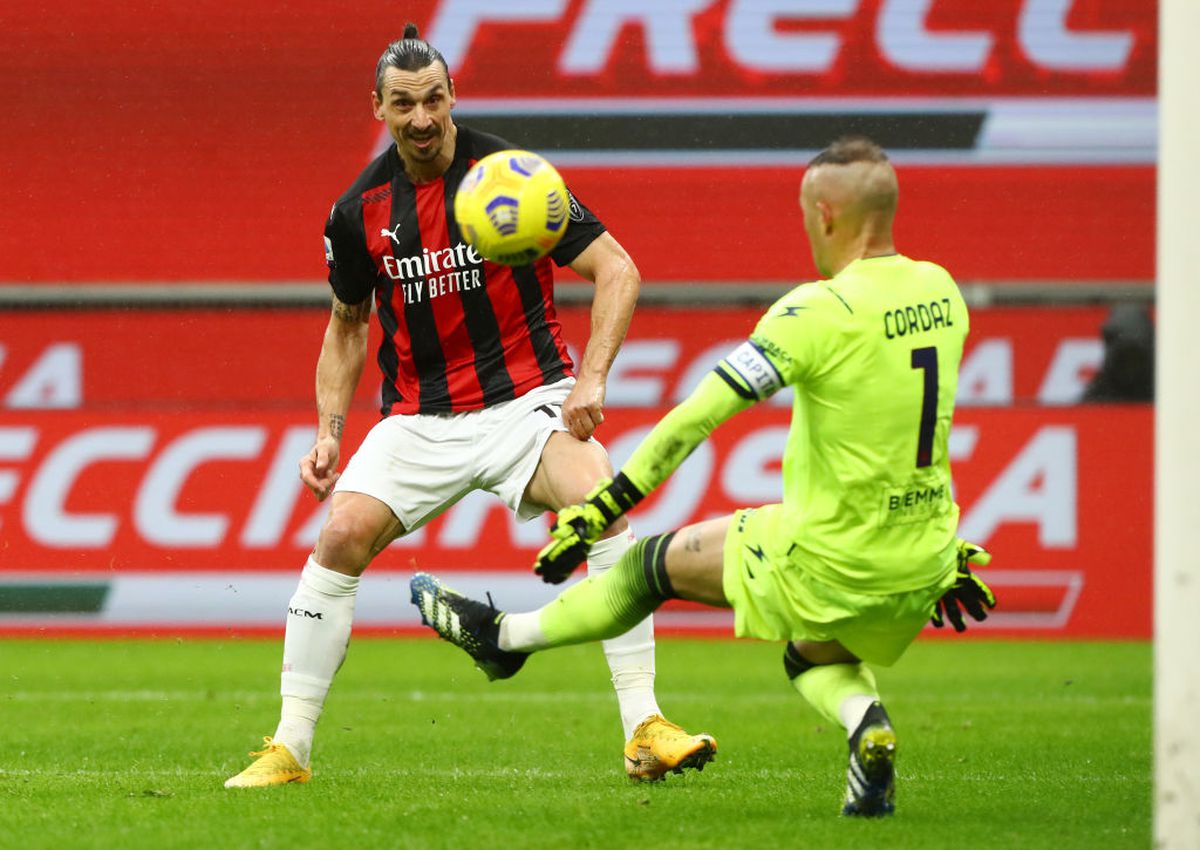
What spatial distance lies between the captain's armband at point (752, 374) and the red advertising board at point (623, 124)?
7.74m

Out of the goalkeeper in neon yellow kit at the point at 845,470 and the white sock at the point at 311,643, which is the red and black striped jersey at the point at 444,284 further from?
the goalkeeper in neon yellow kit at the point at 845,470

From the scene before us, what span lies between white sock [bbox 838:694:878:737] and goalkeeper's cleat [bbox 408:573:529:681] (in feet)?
3.19

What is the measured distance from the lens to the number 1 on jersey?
447cm

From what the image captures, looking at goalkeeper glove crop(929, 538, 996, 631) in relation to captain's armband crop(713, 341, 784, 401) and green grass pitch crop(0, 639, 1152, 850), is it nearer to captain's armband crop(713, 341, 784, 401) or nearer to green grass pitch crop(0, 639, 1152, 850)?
green grass pitch crop(0, 639, 1152, 850)

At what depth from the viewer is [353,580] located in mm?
5559

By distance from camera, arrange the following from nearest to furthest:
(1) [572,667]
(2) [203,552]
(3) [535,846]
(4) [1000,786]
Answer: (3) [535,846], (4) [1000,786], (1) [572,667], (2) [203,552]

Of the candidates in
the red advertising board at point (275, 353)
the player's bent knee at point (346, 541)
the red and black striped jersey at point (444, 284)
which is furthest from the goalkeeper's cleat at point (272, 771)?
the red advertising board at point (275, 353)

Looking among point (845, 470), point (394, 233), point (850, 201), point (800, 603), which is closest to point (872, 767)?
point (800, 603)

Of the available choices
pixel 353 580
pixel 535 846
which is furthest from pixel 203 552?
pixel 535 846

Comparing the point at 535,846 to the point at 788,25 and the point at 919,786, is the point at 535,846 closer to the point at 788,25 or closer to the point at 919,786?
the point at 919,786

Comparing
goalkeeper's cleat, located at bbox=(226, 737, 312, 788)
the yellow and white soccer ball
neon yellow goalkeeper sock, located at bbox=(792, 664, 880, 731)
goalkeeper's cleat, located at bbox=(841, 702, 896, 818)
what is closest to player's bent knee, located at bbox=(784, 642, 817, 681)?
neon yellow goalkeeper sock, located at bbox=(792, 664, 880, 731)

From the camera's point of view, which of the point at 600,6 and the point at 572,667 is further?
the point at 600,6

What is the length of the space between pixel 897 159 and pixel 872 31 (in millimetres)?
894

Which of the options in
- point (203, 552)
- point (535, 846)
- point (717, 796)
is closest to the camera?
point (535, 846)
